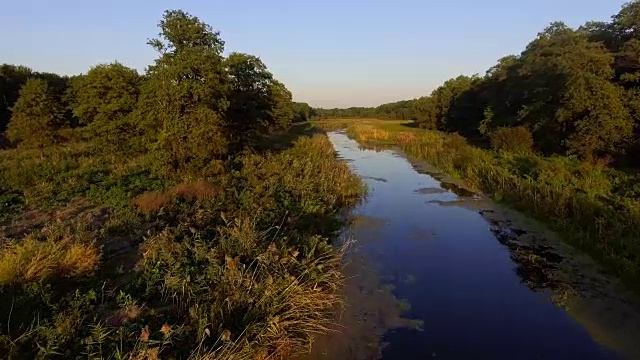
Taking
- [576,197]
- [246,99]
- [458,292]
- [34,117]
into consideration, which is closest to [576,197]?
[576,197]

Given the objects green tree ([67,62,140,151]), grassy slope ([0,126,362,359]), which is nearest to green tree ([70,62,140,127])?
green tree ([67,62,140,151])

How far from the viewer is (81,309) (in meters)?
6.30

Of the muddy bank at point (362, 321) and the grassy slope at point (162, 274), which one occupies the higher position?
the grassy slope at point (162, 274)

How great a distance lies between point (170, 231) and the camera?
1019 cm

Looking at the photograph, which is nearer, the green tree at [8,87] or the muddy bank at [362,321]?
the muddy bank at [362,321]

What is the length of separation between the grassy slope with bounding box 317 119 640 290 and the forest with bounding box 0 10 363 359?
6022 mm

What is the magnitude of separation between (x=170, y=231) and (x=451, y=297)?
6250 mm

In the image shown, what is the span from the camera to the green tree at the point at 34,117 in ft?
85.5

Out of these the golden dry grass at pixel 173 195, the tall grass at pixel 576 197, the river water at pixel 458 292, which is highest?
the golden dry grass at pixel 173 195

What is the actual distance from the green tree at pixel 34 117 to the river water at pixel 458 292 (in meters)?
20.7

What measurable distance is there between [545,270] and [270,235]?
21.0ft

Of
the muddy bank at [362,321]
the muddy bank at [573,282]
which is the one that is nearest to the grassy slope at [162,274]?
the muddy bank at [362,321]

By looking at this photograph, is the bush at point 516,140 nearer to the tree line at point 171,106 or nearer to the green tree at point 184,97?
the tree line at point 171,106

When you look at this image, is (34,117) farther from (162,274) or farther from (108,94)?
(162,274)
